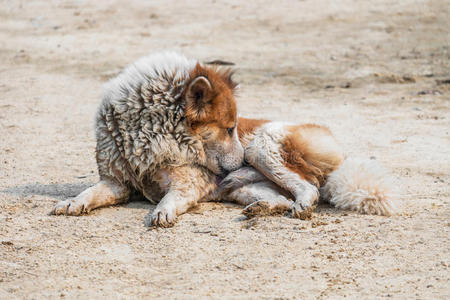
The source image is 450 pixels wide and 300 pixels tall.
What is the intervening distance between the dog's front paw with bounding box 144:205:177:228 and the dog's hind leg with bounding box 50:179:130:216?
0.57m

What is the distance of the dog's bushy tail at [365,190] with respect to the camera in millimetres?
5715

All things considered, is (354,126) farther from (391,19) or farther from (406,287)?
(391,19)

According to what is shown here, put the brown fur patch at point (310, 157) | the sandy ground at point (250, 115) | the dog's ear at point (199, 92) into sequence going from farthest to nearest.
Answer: the brown fur patch at point (310, 157) → the dog's ear at point (199, 92) → the sandy ground at point (250, 115)

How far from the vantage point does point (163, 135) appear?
19.4 feet

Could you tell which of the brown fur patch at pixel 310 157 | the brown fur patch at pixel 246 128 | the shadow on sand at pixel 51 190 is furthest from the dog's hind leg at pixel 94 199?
the brown fur patch at pixel 310 157

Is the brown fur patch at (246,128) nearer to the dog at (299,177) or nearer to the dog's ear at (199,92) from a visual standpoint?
the dog at (299,177)

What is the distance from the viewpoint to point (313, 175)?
6.10 meters

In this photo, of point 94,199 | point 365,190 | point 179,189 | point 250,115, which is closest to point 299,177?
point 365,190

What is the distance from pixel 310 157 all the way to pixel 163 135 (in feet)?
4.74

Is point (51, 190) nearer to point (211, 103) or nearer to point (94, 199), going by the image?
point (94, 199)

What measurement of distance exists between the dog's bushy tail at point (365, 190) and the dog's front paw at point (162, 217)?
153cm

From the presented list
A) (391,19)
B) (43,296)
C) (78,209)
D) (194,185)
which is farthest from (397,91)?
(43,296)

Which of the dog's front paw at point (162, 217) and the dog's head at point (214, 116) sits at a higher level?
the dog's head at point (214, 116)

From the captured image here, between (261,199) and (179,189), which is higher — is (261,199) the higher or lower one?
the lower one
